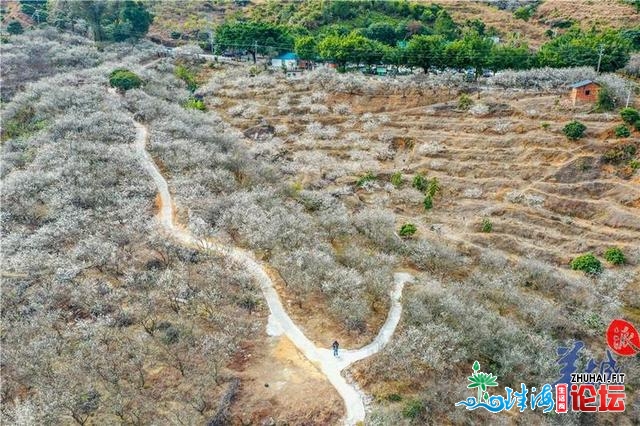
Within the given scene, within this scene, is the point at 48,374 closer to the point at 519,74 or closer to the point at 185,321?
the point at 185,321

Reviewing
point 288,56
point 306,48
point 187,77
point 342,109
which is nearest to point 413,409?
point 342,109

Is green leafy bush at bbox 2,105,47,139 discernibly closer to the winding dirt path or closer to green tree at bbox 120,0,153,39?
the winding dirt path

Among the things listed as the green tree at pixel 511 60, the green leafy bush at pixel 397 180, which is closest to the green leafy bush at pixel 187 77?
the green leafy bush at pixel 397 180

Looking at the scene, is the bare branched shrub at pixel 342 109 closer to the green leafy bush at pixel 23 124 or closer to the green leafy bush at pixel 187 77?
the green leafy bush at pixel 187 77

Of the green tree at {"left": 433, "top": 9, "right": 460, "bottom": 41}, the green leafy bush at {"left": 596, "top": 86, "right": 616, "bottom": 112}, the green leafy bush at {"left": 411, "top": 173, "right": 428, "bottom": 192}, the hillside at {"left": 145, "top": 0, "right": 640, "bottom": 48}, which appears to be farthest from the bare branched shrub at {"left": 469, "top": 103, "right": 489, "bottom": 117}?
the hillside at {"left": 145, "top": 0, "right": 640, "bottom": 48}

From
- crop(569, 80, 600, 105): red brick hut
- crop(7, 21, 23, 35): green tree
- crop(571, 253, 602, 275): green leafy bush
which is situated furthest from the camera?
crop(7, 21, 23, 35): green tree
